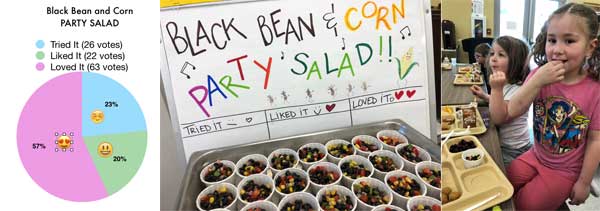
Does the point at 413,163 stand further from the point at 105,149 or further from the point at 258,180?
the point at 105,149

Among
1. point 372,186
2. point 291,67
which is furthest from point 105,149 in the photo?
point 372,186

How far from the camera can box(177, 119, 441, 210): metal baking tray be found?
88cm

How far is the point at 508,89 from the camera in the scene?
506mm

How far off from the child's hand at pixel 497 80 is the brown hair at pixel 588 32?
1.7 inches

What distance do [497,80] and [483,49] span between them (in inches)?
1.6

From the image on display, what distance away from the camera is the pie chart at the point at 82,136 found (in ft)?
2.27

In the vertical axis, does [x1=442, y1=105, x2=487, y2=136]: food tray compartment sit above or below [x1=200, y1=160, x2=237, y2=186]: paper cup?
above

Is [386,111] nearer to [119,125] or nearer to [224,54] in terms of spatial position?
[224,54]

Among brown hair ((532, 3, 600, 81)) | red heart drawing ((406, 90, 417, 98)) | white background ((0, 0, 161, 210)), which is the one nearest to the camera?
brown hair ((532, 3, 600, 81))

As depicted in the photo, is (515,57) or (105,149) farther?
(105,149)

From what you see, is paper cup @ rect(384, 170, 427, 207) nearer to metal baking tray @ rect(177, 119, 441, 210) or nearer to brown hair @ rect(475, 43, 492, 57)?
metal baking tray @ rect(177, 119, 441, 210)

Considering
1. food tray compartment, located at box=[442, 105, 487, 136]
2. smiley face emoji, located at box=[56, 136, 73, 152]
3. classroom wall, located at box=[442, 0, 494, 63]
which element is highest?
classroom wall, located at box=[442, 0, 494, 63]

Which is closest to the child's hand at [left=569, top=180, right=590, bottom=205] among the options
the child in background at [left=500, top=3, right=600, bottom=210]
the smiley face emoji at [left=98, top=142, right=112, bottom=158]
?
the child in background at [left=500, top=3, right=600, bottom=210]

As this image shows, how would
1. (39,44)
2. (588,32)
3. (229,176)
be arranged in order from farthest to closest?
(229,176)
(39,44)
(588,32)
